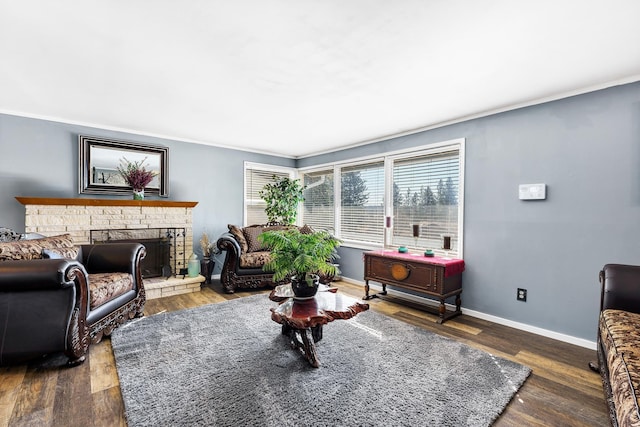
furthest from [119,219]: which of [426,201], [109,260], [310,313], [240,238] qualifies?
[426,201]

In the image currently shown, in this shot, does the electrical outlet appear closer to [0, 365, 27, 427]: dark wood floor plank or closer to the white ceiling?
the white ceiling

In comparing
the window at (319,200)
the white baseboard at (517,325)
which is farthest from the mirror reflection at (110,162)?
the white baseboard at (517,325)

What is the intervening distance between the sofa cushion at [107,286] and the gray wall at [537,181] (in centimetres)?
188

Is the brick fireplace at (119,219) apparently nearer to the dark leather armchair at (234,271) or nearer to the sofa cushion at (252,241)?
the dark leather armchair at (234,271)

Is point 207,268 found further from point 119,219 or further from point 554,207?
point 554,207

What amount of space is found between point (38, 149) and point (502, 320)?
5.80m

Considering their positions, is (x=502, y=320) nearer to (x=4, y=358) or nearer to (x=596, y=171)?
(x=596, y=171)

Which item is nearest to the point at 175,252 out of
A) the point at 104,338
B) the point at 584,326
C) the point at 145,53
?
the point at 104,338

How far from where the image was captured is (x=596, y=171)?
101 inches

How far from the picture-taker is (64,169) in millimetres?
3830

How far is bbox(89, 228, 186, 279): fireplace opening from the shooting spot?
4.24m

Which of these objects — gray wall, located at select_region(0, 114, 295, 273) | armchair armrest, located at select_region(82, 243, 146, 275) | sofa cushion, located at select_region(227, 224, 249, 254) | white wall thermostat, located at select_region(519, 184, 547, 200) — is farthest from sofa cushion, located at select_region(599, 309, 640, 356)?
gray wall, located at select_region(0, 114, 295, 273)

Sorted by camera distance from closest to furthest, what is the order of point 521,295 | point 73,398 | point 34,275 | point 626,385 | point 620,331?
1. point 626,385
2. point 620,331
3. point 73,398
4. point 34,275
5. point 521,295

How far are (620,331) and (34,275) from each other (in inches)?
145
